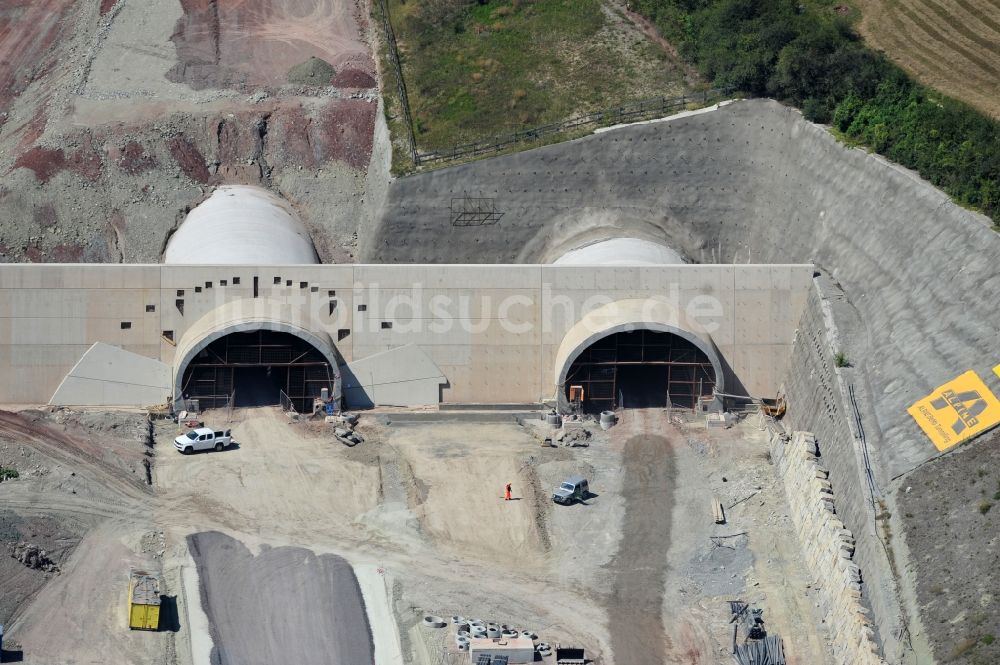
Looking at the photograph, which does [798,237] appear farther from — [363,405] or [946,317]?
[363,405]

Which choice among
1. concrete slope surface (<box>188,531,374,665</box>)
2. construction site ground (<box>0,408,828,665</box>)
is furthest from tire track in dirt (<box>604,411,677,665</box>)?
concrete slope surface (<box>188,531,374,665</box>)

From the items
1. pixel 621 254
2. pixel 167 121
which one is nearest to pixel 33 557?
pixel 621 254

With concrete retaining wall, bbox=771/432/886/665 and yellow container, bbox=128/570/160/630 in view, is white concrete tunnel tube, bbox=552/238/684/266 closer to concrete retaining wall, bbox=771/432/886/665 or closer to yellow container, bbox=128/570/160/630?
concrete retaining wall, bbox=771/432/886/665

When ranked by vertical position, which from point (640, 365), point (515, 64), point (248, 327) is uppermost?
point (515, 64)

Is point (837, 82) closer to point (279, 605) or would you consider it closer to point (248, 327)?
point (248, 327)

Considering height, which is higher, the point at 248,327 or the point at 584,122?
the point at 584,122

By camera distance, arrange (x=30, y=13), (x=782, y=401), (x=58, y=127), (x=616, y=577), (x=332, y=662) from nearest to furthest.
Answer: (x=332, y=662), (x=616, y=577), (x=782, y=401), (x=58, y=127), (x=30, y=13)

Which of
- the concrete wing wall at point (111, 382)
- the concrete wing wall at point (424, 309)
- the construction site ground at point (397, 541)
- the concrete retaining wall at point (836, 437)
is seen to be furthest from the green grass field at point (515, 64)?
the construction site ground at point (397, 541)

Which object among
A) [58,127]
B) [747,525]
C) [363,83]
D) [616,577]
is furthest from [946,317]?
[58,127]
